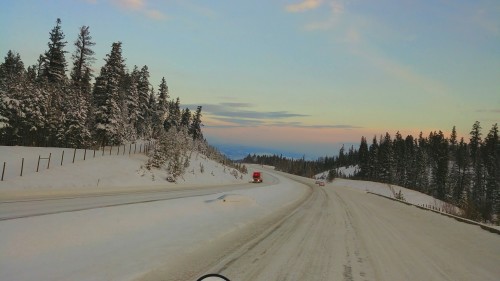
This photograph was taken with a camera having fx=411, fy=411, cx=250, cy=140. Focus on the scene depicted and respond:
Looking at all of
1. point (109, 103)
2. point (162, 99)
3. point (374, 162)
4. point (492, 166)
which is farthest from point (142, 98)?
point (492, 166)

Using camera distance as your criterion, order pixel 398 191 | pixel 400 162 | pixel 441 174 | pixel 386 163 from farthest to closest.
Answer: pixel 400 162 → pixel 386 163 → pixel 441 174 → pixel 398 191

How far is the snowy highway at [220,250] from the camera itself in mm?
7378

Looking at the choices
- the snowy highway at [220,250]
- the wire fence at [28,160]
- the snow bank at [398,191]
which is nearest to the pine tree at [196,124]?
the snow bank at [398,191]

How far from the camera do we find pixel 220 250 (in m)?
9.78

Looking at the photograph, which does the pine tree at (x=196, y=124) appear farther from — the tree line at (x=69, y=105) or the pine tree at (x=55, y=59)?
the pine tree at (x=55, y=59)

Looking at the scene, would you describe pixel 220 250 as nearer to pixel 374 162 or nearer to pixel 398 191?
pixel 398 191

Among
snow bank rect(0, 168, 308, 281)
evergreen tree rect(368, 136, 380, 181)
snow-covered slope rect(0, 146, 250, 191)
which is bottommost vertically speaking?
snow-covered slope rect(0, 146, 250, 191)

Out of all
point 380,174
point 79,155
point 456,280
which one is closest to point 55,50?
point 79,155

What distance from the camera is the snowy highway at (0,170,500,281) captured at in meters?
7.38

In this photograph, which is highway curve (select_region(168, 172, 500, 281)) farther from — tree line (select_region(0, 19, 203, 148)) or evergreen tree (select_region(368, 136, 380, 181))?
evergreen tree (select_region(368, 136, 380, 181))

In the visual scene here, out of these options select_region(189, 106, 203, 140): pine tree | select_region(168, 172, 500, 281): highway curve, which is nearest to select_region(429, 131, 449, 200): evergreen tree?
select_region(189, 106, 203, 140): pine tree

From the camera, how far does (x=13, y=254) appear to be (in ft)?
24.4

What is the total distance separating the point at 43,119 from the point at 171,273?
43193mm

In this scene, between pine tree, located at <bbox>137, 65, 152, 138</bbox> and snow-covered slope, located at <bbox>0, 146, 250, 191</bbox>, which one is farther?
pine tree, located at <bbox>137, 65, 152, 138</bbox>
